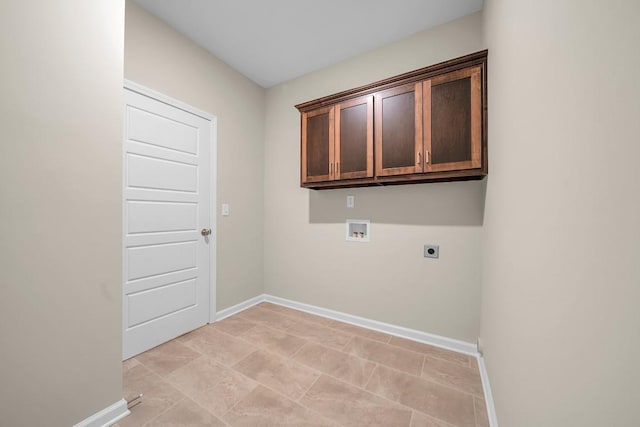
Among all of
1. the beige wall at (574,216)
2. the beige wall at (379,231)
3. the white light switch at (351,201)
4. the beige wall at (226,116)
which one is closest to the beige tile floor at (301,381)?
the beige wall at (379,231)

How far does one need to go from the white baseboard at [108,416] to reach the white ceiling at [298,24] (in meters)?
2.95

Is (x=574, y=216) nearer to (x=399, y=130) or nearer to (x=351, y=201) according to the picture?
(x=399, y=130)

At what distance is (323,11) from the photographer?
204cm

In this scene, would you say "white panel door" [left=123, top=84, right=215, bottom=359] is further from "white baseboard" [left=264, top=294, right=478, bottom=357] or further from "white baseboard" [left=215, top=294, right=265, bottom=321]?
"white baseboard" [left=264, top=294, right=478, bottom=357]

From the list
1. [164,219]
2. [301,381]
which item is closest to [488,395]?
[301,381]

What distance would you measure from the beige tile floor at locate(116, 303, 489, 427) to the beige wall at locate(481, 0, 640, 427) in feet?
2.09

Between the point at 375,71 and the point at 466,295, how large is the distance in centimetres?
236

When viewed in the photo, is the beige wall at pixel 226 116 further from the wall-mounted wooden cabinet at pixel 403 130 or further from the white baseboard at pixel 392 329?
the wall-mounted wooden cabinet at pixel 403 130

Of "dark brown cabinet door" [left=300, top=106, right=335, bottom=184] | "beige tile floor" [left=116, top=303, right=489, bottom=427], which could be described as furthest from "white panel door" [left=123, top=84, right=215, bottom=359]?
"dark brown cabinet door" [left=300, top=106, right=335, bottom=184]

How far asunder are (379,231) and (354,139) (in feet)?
3.15

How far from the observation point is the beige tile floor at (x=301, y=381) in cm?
139

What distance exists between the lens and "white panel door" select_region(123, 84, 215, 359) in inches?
77.7

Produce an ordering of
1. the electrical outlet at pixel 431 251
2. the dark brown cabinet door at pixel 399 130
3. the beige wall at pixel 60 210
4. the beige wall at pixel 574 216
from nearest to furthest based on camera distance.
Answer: the beige wall at pixel 574 216 → the beige wall at pixel 60 210 → the dark brown cabinet door at pixel 399 130 → the electrical outlet at pixel 431 251

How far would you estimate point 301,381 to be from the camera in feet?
5.51
